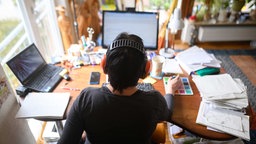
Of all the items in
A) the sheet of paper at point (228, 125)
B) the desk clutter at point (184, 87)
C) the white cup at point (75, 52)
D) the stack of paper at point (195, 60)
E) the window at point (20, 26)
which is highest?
the window at point (20, 26)

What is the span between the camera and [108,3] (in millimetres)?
2805

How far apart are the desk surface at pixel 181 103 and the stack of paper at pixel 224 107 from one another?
33 millimetres

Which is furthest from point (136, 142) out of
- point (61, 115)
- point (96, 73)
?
point (96, 73)

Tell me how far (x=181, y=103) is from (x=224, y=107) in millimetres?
245

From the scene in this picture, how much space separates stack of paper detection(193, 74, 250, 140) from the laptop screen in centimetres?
114

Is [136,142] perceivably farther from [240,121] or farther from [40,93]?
[40,93]

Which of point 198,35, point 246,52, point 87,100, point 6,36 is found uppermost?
point 6,36

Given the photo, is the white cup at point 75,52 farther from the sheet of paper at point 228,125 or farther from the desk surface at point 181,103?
the sheet of paper at point 228,125

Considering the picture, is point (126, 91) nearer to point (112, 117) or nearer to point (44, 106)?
point (112, 117)

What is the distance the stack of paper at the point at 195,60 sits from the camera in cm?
144

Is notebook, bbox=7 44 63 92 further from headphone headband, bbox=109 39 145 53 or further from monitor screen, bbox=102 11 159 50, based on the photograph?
headphone headband, bbox=109 39 145 53

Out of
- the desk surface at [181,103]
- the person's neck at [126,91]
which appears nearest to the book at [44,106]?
the desk surface at [181,103]

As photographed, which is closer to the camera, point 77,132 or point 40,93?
point 77,132

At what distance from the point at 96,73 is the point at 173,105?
642 millimetres
